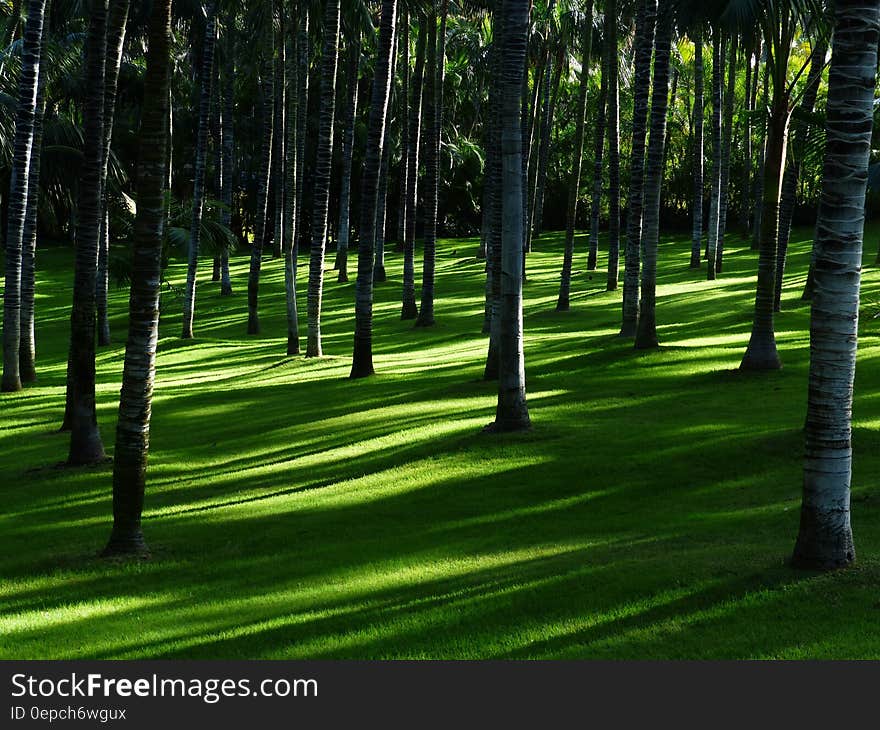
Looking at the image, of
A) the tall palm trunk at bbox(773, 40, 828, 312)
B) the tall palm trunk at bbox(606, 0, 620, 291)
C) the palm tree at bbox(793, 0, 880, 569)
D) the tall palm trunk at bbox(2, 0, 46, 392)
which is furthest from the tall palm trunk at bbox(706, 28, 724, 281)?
the palm tree at bbox(793, 0, 880, 569)

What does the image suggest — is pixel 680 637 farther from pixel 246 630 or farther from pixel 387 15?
pixel 387 15

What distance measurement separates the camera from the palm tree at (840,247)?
8.70m

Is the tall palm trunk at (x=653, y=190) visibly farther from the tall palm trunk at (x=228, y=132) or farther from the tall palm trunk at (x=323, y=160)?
the tall palm trunk at (x=228, y=132)

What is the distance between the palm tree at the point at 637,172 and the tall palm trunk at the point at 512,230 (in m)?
8.20

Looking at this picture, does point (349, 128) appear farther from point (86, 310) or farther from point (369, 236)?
point (86, 310)

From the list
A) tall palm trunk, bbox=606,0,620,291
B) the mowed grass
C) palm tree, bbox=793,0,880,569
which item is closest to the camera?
the mowed grass

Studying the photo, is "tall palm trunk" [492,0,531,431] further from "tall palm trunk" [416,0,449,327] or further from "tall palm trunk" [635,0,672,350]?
"tall palm trunk" [416,0,449,327]

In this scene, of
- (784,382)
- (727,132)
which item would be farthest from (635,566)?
(727,132)

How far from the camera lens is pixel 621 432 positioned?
52.9 feet

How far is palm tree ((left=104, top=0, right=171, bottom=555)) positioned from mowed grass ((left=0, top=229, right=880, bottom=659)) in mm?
547

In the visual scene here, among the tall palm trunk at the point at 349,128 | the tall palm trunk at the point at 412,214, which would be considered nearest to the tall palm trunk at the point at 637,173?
the tall palm trunk at the point at 412,214

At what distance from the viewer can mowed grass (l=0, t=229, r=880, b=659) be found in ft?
27.8

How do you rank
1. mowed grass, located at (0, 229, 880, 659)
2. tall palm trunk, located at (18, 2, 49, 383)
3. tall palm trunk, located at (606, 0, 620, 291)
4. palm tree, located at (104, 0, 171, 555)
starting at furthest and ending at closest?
tall palm trunk, located at (606, 0, 620, 291)
tall palm trunk, located at (18, 2, 49, 383)
palm tree, located at (104, 0, 171, 555)
mowed grass, located at (0, 229, 880, 659)

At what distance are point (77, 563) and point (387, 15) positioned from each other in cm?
1668
